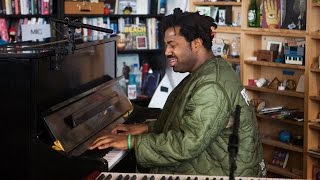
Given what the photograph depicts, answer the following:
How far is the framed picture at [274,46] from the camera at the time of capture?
4531 millimetres

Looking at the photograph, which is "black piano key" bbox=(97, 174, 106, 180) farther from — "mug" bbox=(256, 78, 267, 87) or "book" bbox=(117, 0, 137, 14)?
"book" bbox=(117, 0, 137, 14)

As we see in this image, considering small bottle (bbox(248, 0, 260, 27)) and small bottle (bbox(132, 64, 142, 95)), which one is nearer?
small bottle (bbox(248, 0, 260, 27))

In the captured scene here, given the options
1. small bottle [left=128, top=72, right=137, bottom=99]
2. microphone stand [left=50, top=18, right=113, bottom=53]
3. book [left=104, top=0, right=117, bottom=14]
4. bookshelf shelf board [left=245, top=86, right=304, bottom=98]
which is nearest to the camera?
microphone stand [left=50, top=18, right=113, bottom=53]

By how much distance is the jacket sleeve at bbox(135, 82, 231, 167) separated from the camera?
7.28 feet

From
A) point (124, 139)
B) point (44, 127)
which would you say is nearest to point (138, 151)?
point (124, 139)

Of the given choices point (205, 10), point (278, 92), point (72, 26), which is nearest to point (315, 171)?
point (278, 92)

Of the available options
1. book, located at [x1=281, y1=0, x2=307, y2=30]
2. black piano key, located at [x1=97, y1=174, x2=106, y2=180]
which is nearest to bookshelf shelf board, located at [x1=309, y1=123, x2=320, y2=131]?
book, located at [x1=281, y1=0, x2=307, y2=30]

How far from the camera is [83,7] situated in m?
4.86

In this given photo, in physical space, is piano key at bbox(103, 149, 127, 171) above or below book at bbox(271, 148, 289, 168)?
above

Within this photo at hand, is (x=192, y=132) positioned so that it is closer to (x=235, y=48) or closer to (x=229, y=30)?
(x=229, y=30)

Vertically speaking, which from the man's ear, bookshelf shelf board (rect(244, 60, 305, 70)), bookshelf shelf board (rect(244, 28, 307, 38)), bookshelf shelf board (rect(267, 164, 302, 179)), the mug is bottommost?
bookshelf shelf board (rect(267, 164, 302, 179))

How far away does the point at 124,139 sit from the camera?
2.40 metres

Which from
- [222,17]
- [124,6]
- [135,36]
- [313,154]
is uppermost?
[124,6]

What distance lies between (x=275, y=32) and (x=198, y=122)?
2.35 meters
